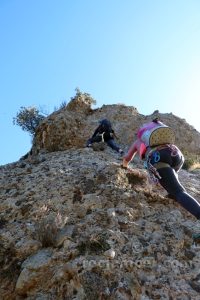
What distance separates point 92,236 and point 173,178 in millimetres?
1832

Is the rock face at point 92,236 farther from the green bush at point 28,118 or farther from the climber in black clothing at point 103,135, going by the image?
the green bush at point 28,118

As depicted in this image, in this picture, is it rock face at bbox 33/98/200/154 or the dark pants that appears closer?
the dark pants

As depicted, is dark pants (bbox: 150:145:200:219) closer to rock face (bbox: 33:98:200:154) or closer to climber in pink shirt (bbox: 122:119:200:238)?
climber in pink shirt (bbox: 122:119:200:238)

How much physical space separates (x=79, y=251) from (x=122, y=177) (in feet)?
10.5

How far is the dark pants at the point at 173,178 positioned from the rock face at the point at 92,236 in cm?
77

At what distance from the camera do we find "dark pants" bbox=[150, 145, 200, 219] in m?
7.40

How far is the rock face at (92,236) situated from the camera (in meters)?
6.56

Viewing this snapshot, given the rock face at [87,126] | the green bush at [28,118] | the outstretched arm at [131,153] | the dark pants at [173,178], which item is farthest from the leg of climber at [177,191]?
the green bush at [28,118]

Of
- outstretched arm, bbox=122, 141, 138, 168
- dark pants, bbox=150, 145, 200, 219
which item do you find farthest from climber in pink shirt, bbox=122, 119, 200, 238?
outstretched arm, bbox=122, 141, 138, 168

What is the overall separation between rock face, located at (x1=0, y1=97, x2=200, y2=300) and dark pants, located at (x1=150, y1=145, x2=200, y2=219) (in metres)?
0.77

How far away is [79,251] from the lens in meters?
7.30

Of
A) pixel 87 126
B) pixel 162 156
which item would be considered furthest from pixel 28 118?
pixel 162 156

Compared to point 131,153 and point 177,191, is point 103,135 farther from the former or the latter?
point 177,191

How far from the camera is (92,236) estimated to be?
25.1ft
